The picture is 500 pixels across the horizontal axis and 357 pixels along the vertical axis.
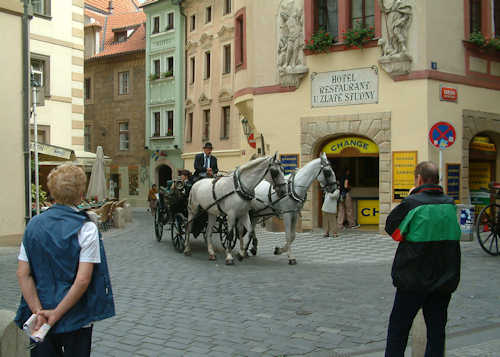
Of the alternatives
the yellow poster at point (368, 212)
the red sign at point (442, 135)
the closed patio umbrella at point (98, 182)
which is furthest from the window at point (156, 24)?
the red sign at point (442, 135)

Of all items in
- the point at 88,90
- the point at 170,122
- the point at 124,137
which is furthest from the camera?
the point at 88,90

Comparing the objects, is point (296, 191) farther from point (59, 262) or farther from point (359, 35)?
point (59, 262)

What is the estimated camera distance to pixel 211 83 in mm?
31656

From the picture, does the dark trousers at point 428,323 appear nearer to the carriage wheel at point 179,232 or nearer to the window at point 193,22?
the carriage wheel at point 179,232

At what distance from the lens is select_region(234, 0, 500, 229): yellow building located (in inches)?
674

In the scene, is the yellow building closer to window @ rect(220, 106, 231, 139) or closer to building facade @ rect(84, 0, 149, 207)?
window @ rect(220, 106, 231, 139)

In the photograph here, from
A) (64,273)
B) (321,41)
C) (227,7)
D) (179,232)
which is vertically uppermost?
(227,7)

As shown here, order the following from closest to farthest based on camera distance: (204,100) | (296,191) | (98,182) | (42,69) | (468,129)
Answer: (296,191) < (468,129) < (98,182) < (42,69) < (204,100)

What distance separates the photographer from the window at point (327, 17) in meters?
18.6

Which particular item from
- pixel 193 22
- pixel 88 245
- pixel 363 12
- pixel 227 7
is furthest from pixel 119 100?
pixel 88 245

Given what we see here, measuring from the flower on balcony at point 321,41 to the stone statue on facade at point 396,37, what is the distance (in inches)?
63.9

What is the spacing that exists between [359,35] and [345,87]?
65.3 inches

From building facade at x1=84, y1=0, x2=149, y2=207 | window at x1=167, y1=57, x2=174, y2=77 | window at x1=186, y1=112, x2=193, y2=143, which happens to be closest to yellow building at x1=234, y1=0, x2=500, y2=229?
window at x1=186, y1=112, x2=193, y2=143

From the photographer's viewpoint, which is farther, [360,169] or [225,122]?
[225,122]
